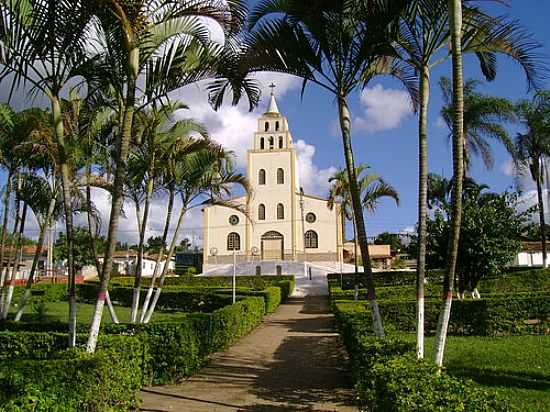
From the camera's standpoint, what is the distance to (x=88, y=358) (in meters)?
4.78

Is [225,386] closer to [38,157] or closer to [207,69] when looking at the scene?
[207,69]

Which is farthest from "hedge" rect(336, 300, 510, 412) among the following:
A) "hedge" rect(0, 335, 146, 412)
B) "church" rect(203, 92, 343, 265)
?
"church" rect(203, 92, 343, 265)

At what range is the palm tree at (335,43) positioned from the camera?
6.62 meters

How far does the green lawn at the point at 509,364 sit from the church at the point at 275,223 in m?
39.2

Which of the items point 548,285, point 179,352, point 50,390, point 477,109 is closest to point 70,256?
point 179,352

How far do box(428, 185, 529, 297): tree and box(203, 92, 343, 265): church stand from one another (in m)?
34.0

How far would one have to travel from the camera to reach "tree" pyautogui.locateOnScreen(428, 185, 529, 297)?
15555mm

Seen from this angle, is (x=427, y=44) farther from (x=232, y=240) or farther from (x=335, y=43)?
(x=232, y=240)

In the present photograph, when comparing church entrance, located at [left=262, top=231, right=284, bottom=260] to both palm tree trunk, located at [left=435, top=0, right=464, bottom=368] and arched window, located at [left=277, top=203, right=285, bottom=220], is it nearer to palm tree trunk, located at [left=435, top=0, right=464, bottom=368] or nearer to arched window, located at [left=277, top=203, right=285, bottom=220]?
arched window, located at [left=277, top=203, right=285, bottom=220]

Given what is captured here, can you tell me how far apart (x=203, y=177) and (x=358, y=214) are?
5490 mm

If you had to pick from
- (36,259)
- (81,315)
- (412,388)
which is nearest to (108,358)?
(412,388)

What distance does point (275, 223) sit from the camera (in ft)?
172

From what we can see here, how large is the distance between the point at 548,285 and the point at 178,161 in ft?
65.4

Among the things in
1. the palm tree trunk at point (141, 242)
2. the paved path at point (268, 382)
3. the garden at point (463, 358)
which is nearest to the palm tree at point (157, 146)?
the palm tree trunk at point (141, 242)
